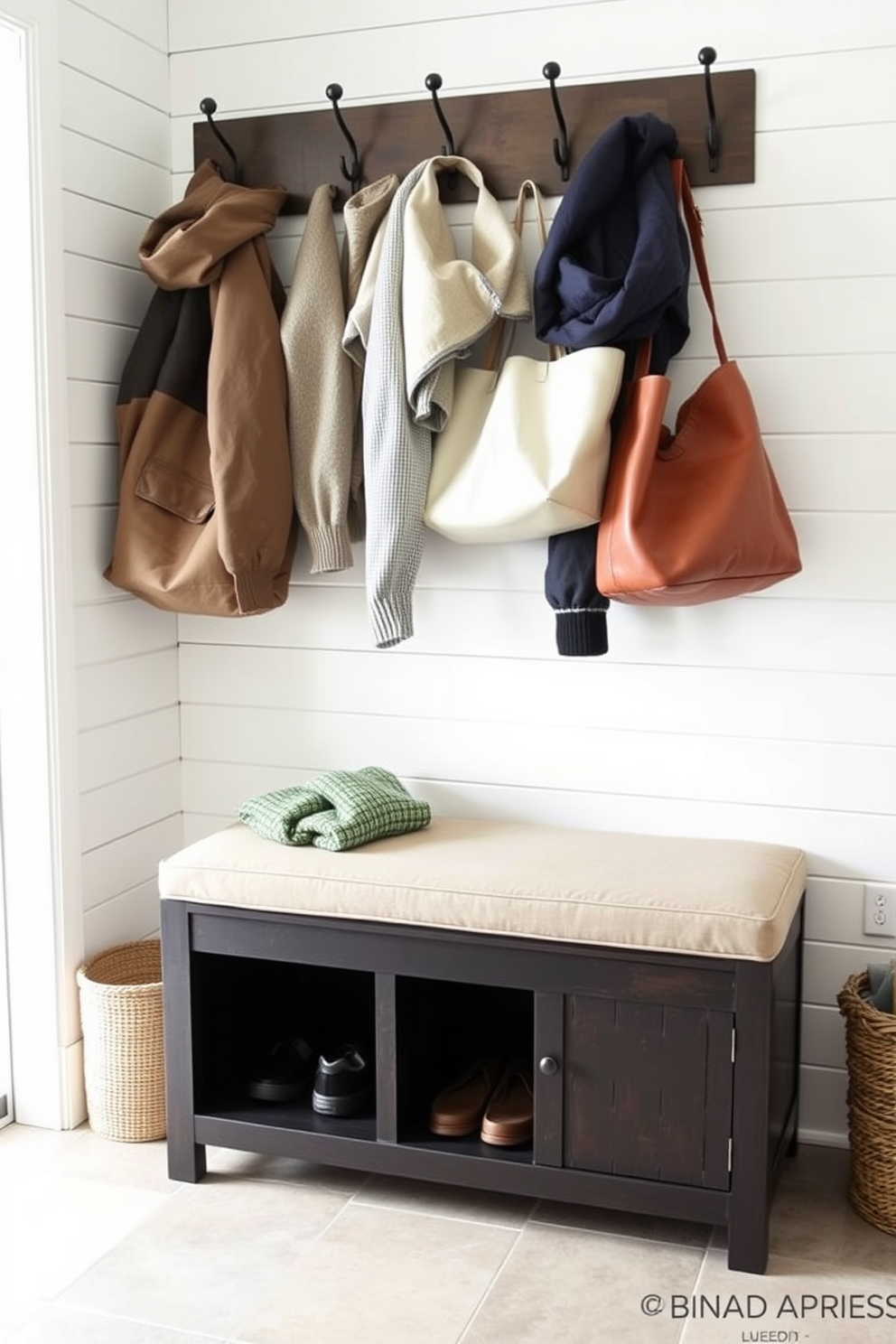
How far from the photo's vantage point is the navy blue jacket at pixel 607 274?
87.7 inches

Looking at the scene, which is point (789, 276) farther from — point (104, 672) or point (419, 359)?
point (104, 672)

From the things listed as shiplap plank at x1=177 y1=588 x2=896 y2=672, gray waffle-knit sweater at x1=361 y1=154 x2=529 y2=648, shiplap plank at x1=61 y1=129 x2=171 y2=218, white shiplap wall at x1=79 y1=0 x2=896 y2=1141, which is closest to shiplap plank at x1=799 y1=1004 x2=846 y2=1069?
white shiplap wall at x1=79 y1=0 x2=896 y2=1141

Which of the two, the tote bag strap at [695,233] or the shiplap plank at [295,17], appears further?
the shiplap plank at [295,17]

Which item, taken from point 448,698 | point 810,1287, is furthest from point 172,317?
point 810,1287

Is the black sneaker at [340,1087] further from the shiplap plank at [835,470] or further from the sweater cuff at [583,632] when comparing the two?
the shiplap plank at [835,470]

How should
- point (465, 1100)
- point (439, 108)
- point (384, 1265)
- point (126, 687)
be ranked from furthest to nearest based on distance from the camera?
point (126, 687), point (439, 108), point (465, 1100), point (384, 1265)

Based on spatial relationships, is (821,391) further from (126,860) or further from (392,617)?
(126,860)

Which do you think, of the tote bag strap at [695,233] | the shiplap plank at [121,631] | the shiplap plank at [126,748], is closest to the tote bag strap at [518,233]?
the tote bag strap at [695,233]

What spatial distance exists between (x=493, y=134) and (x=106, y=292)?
2.43 ft

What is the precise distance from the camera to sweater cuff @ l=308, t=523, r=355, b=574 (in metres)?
2.53

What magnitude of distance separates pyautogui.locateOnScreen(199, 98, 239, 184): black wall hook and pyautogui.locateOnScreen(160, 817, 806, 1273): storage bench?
1.21 metres

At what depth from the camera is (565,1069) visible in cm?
220

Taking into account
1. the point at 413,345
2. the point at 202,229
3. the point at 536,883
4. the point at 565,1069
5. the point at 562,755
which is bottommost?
the point at 565,1069

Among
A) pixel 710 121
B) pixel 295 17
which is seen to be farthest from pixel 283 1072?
pixel 295 17
